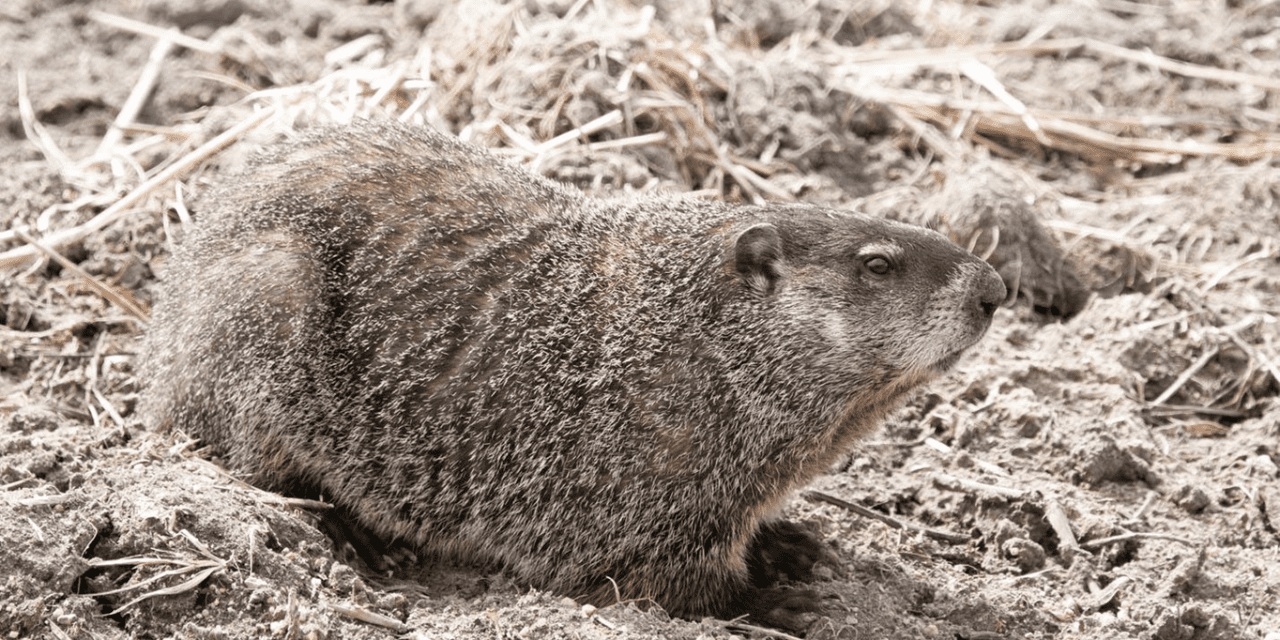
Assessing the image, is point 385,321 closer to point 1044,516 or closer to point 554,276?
point 554,276

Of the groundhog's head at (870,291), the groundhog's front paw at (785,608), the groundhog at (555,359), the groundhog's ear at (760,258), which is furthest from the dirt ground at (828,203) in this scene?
the groundhog's ear at (760,258)

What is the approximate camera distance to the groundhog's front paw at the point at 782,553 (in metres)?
5.00

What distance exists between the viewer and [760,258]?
4625mm

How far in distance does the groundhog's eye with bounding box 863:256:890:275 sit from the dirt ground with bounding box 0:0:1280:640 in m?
1.17

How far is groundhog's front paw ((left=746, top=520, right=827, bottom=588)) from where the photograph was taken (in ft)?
16.4

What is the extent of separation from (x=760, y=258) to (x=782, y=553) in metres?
1.19

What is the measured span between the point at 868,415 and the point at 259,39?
193 inches

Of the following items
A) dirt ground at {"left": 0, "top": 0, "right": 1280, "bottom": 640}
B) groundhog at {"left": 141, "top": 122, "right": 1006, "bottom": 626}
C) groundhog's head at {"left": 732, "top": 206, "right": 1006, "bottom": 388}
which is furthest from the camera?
groundhog at {"left": 141, "top": 122, "right": 1006, "bottom": 626}

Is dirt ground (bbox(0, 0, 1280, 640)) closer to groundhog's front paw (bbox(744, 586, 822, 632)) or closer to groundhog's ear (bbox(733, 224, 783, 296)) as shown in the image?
groundhog's front paw (bbox(744, 586, 822, 632))

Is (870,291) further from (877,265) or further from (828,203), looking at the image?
(828,203)

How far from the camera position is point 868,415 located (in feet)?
15.5

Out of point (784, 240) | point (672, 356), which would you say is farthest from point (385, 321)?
point (784, 240)

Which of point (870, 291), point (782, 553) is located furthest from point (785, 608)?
point (870, 291)

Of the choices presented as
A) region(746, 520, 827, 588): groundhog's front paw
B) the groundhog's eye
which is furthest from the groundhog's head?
region(746, 520, 827, 588): groundhog's front paw
